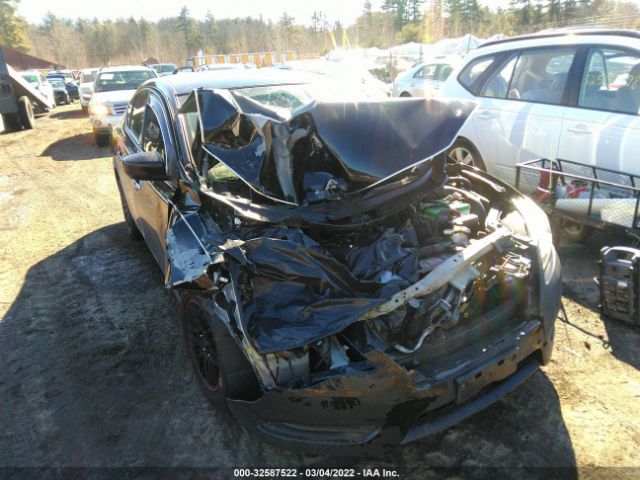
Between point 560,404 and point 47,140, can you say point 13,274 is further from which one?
point 47,140

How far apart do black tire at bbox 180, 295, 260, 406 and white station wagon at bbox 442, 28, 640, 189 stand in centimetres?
383

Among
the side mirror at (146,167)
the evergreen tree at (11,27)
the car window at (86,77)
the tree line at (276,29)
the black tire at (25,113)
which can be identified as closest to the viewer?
the side mirror at (146,167)

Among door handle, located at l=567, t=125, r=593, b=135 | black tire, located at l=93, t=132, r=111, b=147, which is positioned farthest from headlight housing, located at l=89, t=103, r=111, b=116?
door handle, located at l=567, t=125, r=593, b=135

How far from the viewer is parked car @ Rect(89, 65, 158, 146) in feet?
35.4

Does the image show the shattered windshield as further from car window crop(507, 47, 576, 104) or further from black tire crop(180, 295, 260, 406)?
black tire crop(180, 295, 260, 406)

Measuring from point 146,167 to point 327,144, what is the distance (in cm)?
127

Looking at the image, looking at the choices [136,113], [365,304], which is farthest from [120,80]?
[365,304]

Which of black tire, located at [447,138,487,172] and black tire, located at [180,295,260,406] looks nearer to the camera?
black tire, located at [180,295,260,406]

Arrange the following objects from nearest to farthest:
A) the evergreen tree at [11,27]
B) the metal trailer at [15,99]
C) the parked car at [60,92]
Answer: the metal trailer at [15,99] < the parked car at [60,92] < the evergreen tree at [11,27]

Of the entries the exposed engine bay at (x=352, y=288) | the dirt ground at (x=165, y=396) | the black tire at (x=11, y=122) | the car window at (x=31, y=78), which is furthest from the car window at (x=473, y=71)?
the car window at (x=31, y=78)

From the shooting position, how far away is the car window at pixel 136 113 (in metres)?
4.33

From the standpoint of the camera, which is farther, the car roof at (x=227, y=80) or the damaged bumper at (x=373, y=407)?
the car roof at (x=227, y=80)

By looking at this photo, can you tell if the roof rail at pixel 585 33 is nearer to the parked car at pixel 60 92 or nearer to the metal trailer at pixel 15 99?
the metal trailer at pixel 15 99

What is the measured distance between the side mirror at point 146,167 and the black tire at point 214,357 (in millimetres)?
895
